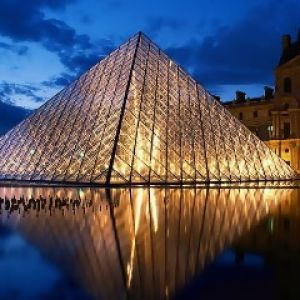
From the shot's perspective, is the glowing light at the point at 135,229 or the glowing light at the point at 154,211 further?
the glowing light at the point at 154,211

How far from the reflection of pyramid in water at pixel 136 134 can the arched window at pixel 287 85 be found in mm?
16860

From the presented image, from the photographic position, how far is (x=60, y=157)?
98.0 feet

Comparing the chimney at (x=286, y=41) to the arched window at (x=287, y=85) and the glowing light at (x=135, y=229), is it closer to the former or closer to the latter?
the arched window at (x=287, y=85)

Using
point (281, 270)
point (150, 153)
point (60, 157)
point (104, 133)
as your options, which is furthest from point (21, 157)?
point (281, 270)

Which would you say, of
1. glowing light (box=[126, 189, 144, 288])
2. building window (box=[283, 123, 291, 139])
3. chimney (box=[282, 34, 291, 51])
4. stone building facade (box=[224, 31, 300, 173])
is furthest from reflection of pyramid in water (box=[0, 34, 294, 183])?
chimney (box=[282, 34, 291, 51])

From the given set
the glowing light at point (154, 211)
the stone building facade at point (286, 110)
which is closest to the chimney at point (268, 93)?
the stone building facade at point (286, 110)

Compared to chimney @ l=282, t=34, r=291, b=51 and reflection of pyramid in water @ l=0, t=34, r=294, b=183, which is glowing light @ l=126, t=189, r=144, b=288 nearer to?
reflection of pyramid in water @ l=0, t=34, r=294, b=183

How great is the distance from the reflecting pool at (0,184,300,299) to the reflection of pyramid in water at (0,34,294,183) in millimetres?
13167

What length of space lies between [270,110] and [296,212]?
123ft

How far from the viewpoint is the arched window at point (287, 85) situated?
49031 mm

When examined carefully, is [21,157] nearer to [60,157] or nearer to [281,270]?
[60,157]

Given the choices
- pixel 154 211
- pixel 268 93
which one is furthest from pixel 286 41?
pixel 154 211

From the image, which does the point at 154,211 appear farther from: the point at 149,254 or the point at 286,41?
the point at 286,41

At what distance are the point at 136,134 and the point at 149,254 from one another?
65.8ft
